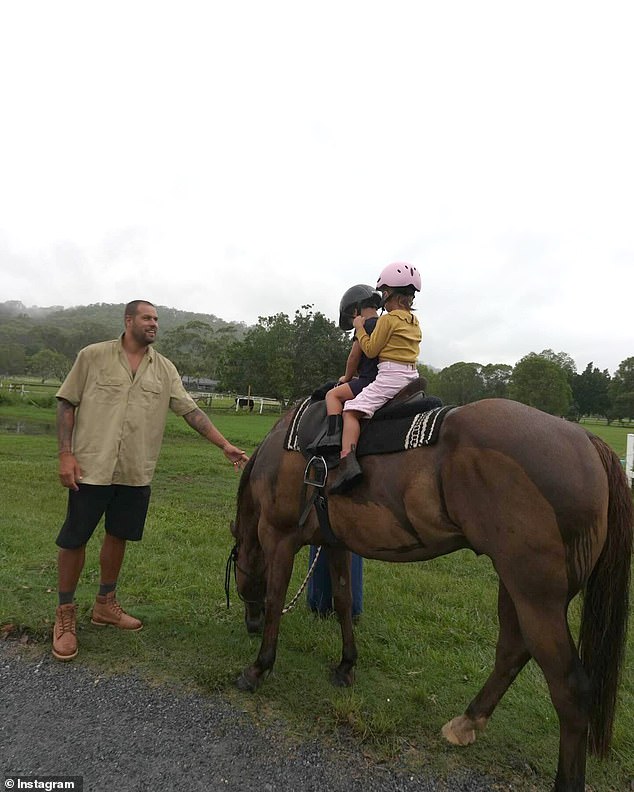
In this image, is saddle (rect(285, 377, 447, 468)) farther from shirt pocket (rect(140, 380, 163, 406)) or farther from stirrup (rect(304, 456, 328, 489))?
shirt pocket (rect(140, 380, 163, 406))

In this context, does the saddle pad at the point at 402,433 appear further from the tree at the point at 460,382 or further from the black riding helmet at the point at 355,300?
the tree at the point at 460,382

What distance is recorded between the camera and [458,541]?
2621mm

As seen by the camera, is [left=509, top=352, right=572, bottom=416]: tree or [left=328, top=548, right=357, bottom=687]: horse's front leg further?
[left=509, top=352, right=572, bottom=416]: tree

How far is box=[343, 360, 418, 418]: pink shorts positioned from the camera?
2.93 metres

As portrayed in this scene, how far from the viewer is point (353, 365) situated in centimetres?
331

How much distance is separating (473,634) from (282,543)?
187cm

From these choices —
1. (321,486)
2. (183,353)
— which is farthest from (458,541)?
(183,353)

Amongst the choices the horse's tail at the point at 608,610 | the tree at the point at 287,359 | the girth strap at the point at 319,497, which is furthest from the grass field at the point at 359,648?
the tree at the point at 287,359

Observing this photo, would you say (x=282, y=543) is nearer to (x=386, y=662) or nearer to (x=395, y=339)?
(x=386, y=662)

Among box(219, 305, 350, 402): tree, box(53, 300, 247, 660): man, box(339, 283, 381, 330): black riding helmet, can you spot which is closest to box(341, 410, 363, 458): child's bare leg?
box(339, 283, 381, 330): black riding helmet

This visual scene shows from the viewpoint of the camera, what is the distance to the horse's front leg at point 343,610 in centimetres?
330

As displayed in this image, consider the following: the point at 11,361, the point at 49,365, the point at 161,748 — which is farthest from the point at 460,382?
the point at 161,748

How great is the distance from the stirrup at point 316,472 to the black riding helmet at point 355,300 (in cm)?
104

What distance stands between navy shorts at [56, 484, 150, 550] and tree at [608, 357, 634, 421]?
8621cm
